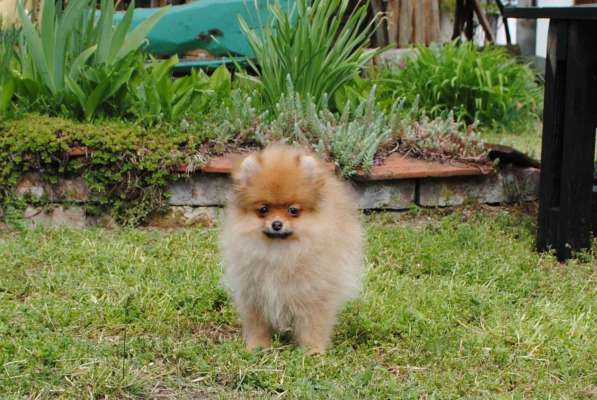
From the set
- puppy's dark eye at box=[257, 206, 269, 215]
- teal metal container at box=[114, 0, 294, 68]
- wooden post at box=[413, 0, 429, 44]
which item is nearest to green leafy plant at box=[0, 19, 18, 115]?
teal metal container at box=[114, 0, 294, 68]

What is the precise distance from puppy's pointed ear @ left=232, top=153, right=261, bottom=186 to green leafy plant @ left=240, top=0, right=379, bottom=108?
2.91 m

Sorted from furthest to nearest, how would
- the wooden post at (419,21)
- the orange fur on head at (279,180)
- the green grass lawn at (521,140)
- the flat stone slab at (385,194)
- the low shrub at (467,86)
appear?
the wooden post at (419,21), the low shrub at (467,86), the green grass lawn at (521,140), the flat stone slab at (385,194), the orange fur on head at (279,180)

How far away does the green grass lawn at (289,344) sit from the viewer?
368 centimetres

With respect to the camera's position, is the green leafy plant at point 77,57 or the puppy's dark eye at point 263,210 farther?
the green leafy plant at point 77,57

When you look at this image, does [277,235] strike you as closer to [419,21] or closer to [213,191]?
[213,191]

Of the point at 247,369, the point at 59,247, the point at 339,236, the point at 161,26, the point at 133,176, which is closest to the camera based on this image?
the point at 247,369

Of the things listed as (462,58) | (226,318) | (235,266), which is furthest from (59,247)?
(462,58)

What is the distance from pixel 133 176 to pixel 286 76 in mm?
1399

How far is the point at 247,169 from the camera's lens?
3.85 m

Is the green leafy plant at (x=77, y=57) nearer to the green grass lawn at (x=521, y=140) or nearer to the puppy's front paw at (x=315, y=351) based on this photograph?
the puppy's front paw at (x=315, y=351)

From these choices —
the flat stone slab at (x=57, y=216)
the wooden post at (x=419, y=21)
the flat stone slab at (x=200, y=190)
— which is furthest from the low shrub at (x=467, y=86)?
the flat stone slab at (x=57, y=216)

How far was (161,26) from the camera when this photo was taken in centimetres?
952

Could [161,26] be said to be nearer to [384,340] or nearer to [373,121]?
[373,121]

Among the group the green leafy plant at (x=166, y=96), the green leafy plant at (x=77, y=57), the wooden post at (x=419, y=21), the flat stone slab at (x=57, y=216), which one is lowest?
the flat stone slab at (x=57, y=216)
